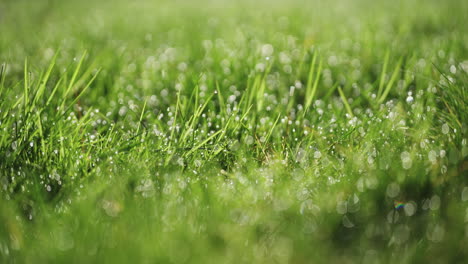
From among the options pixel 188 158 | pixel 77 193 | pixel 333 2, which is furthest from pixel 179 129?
pixel 333 2

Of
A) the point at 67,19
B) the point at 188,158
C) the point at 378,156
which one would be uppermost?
the point at 378,156

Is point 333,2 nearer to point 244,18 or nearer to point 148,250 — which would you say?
point 244,18

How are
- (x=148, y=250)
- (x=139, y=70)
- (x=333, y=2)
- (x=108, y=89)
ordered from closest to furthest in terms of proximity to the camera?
(x=148, y=250) → (x=108, y=89) → (x=139, y=70) → (x=333, y=2)

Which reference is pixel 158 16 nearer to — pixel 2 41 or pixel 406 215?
pixel 2 41

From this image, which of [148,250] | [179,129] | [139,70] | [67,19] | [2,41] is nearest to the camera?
[148,250]

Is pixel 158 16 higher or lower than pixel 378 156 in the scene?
lower

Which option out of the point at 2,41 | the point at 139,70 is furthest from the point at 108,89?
the point at 2,41

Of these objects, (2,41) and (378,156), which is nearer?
(378,156)
